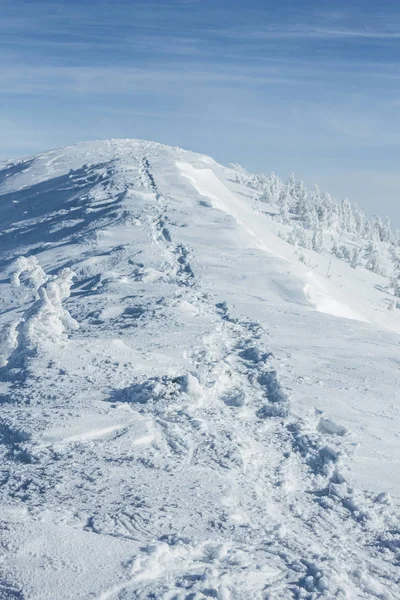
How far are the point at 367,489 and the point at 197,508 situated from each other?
1.96 m

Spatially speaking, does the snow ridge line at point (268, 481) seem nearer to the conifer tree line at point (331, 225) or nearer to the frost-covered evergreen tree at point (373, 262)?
the conifer tree line at point (331, 225)

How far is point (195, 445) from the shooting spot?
273 inches

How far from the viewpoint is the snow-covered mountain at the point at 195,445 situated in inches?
187

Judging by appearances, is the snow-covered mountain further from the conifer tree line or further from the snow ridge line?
the conifer tree line

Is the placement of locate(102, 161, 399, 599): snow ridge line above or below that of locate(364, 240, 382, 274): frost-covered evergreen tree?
above

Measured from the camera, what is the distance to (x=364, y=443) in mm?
7289

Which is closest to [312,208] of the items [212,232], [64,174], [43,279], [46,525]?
[64,174]

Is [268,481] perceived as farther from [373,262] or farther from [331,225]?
[331,225]

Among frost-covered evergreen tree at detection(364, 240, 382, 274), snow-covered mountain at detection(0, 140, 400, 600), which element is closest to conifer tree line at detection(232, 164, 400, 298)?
frost-covered evergreen tree at detection(364, 240, 382, 274)

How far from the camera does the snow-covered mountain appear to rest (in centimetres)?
475

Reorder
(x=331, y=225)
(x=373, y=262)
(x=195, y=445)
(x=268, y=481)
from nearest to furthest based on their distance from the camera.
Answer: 1. (x=268, y=481)
2. (x=195, y=445)
3. (x=373, y=262)
4. (x=331, y=225)

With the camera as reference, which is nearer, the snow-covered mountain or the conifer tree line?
the snow-covered mountain

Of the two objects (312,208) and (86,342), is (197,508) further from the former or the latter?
(312,208)

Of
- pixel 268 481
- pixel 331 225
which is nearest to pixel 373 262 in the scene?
pixel 331 225
